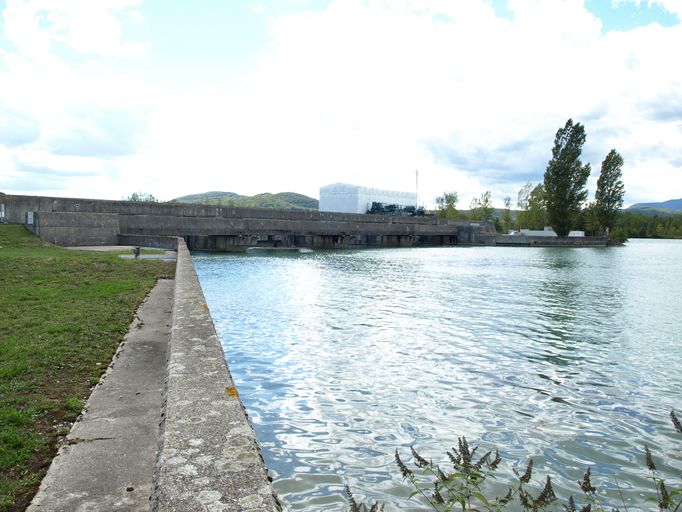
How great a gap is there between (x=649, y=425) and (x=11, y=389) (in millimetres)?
8585

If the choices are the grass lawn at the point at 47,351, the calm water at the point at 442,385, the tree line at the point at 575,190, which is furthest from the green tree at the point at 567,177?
the grass lawn at the point at 47,351

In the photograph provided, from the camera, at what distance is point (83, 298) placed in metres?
12.5

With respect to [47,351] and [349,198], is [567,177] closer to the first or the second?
[349,198]

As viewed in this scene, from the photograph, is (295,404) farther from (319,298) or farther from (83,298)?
(319,298)

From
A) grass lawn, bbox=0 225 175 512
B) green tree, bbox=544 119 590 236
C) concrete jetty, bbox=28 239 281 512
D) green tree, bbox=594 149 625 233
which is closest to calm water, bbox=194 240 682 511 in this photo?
concrete jetty, bbox=28 239 281 512

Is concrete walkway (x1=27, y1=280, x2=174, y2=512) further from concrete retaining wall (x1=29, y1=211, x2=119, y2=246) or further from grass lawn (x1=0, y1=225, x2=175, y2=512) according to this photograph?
concrete retaining wall (x1=29, y1=211, x2=119, y2=246)

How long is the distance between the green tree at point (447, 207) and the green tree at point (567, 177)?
147 ft

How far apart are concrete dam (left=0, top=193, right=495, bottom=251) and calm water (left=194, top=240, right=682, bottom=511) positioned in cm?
2245

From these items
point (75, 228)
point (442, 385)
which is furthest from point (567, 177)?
point (442, 385)

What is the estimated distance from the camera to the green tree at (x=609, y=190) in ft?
307

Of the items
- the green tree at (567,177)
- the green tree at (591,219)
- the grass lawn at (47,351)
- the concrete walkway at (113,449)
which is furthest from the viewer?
the green tree at (591,219)

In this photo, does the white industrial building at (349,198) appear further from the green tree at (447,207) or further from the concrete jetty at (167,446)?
the concrete jetty at (167,446)

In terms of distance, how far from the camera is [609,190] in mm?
94375

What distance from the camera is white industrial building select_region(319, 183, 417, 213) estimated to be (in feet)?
319
